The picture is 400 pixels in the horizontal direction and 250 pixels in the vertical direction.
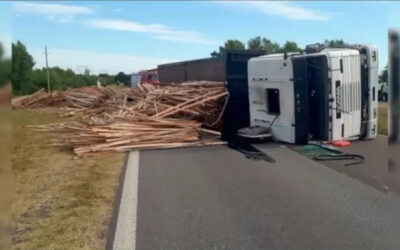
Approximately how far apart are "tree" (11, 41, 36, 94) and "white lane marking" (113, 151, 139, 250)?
267 centimetres

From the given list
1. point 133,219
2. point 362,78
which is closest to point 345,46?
point 362,78

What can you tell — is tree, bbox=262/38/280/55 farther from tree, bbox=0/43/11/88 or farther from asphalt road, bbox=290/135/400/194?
tree, bbox=0/43/11/88

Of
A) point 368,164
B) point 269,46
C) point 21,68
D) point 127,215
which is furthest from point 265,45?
point 21,68

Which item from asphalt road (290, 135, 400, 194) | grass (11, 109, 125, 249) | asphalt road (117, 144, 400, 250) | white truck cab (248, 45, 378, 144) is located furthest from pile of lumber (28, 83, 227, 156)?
asphalt road (290, 135, 400, 194)

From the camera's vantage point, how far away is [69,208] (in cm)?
552

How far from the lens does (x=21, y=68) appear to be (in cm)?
150

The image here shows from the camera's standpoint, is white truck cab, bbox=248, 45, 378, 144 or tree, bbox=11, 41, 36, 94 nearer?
tree, bbox=11, 41, 36, 94

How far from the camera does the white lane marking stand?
416 centimetres

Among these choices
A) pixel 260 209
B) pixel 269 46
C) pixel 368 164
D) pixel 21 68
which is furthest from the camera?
pixel 269 46

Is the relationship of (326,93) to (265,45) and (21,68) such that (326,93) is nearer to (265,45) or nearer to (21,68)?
(265,45)

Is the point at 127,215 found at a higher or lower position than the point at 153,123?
lower

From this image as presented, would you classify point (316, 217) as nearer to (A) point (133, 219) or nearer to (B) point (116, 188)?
(A) point (133, 219)

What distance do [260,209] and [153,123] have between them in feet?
22.8

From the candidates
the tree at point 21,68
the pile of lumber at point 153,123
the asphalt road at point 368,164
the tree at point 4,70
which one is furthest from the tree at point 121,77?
the asphalt road at point 368,164
